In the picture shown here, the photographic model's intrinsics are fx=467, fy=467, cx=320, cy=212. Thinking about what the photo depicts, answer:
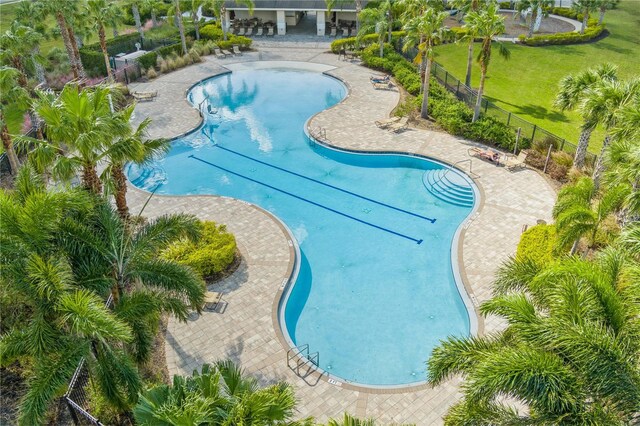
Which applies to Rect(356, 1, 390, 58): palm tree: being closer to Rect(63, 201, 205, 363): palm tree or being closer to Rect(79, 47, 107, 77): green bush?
Rect(79, 47, 107, 77): green bush

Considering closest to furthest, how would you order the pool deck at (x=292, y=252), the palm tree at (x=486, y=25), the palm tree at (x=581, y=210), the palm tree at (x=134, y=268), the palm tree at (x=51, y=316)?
the palm tree at (x=51, y=316) < the palm tree at (x=134, y=268) < the pool deck at (x=292, y=252) < the palm tree at (x=581, y=210) < the palm tree at (x=486, y=25)

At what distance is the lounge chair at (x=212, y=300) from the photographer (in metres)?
16.9

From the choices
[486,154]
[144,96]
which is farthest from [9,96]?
[486,154]

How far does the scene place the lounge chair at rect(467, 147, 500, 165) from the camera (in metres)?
25.8

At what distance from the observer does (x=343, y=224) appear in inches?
885

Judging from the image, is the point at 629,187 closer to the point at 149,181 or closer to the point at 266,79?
the point at 149,181

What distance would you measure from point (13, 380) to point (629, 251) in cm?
1714

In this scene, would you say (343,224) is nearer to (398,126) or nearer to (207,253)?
(207,253)

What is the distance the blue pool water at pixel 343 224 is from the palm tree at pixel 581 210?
187 inches

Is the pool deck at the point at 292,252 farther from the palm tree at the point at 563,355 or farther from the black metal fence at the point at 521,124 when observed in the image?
the palm tree at the point at 563,355

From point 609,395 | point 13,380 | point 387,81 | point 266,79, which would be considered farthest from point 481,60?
point 13,380

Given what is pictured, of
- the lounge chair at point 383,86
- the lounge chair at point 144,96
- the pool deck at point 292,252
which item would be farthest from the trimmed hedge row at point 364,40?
the lounge chair at point 144,96

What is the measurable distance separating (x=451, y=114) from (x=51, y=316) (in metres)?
25.8

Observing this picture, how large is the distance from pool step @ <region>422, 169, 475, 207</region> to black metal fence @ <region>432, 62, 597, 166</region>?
5072 mm
